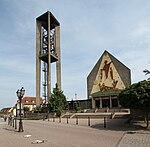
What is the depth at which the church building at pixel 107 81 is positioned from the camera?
60503 mm

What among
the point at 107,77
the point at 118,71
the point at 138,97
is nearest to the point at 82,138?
the point at 138,97

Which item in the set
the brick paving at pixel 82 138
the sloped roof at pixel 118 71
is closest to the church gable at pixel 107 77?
the sloped roof at pixel 118 71

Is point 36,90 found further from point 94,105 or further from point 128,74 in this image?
point 128,74

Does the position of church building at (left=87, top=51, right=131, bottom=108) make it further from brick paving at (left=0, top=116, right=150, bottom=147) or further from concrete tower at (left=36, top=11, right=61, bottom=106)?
brick paving at (left=0, top=116, right=150, bottom=147)

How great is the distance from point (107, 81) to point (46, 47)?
62.6 feet

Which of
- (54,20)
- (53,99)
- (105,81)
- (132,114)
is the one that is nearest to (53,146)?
(132,114)

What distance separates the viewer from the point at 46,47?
A: 65.1 m

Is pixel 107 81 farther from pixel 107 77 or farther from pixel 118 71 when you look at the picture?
→ pixel 118 71

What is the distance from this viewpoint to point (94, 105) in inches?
2569

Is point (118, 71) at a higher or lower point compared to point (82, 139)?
higher

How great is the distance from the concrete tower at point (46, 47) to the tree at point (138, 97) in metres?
42.8

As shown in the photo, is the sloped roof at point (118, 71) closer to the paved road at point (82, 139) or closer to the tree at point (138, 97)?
the tree at point (138, 97)

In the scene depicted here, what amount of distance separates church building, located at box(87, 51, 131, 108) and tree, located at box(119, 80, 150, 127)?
40775 millimetres

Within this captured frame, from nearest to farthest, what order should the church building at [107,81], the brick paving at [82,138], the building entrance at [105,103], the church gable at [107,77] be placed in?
the brick paving at [82,138] < the church building at [107,81] < the church gable at [107,77] < the building entrance at [105,103]
